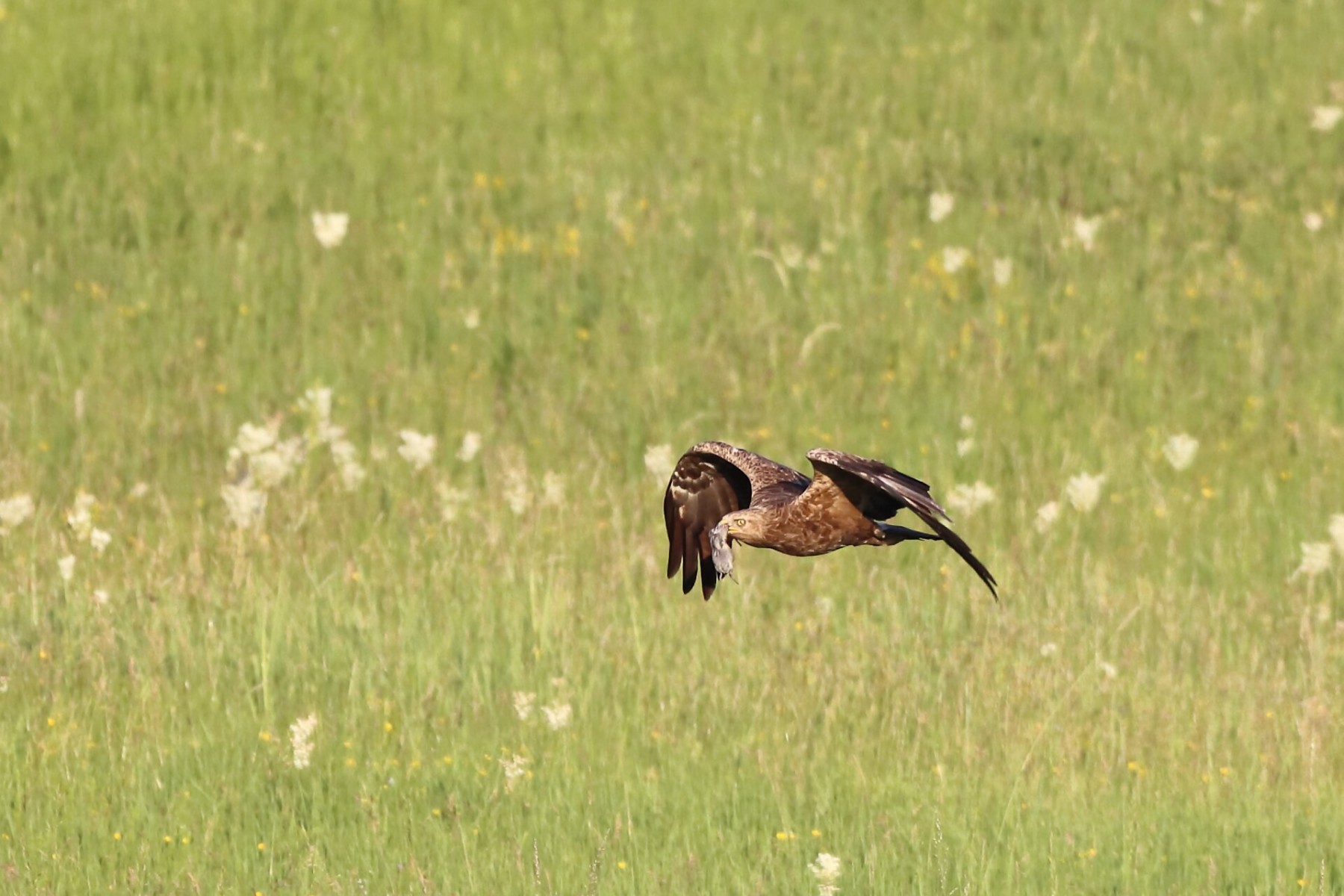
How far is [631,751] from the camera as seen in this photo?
6.91 m

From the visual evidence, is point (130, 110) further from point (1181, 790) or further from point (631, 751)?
point (1181, 790)

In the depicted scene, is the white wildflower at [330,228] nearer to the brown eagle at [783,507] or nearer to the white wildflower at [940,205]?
the white wildflower at [940,205]

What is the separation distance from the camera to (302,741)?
655cm

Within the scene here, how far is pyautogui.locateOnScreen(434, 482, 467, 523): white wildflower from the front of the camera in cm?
912

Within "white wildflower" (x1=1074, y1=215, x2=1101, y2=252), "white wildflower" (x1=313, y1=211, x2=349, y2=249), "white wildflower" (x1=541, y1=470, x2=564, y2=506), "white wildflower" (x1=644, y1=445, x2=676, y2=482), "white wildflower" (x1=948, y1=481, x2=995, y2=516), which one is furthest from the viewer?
"white wildflower" (x1=1074, y1=215, x2=1101, y2=252)

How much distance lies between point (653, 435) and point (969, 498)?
1.95m

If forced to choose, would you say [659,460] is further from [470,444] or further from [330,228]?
[330,228]

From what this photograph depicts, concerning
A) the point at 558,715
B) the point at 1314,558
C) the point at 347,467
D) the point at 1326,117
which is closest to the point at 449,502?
the point at 347,467

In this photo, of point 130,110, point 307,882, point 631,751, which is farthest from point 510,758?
point 130,110

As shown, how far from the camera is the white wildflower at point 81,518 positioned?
8.44m

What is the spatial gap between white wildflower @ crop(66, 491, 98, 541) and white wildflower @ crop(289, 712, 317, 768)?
2.17m

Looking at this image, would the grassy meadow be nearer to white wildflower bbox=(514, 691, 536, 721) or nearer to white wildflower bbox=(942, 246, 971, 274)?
white wildflower bbox=(514, 691, 536, 721)

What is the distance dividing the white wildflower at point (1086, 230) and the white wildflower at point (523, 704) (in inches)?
219

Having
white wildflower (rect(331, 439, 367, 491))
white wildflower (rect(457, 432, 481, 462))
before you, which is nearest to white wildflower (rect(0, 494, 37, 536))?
white wildflower (rect(331, 439, 367, 491))
